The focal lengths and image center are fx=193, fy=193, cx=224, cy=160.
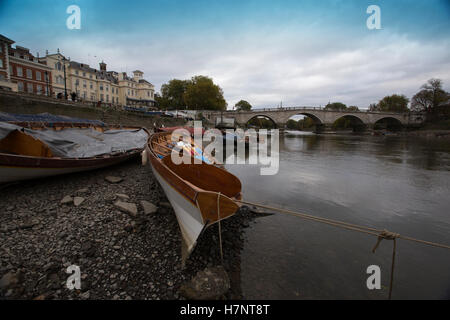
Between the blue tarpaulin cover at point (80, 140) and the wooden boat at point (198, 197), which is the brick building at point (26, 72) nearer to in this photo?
the blue tarpaulin cover at point (80, 140)

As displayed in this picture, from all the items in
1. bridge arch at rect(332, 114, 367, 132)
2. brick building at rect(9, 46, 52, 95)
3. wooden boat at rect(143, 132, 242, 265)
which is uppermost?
brick building at rect(9, 46, 52, 95)

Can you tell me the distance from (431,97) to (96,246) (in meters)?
85.1

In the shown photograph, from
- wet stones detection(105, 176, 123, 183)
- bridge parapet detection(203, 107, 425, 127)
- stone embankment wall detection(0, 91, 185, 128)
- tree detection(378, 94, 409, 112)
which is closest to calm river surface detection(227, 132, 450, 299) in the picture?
wet stones detection(105, 176, 123, 183)

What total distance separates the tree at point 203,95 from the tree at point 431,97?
204ft

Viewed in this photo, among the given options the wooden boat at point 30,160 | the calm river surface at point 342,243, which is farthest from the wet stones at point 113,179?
the calm river surface at point 342,243

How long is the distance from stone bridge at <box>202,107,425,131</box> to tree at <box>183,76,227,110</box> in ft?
18.0

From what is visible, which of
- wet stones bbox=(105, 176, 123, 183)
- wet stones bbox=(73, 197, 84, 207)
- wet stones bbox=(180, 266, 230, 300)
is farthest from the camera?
wet stones bbox=(105, 176, 123, 183)

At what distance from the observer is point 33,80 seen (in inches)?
1404

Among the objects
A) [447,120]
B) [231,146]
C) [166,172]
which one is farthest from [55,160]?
[447,120]

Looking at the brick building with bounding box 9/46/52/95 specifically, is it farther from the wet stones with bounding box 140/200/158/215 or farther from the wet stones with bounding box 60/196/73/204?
the wet stones with bounding box 140/200/158/215

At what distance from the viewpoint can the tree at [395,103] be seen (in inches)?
2840

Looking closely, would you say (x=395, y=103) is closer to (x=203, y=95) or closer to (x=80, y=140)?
(x=203, y=95)

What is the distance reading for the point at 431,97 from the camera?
187 ft

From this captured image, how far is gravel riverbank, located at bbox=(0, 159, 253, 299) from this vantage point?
287 cm
